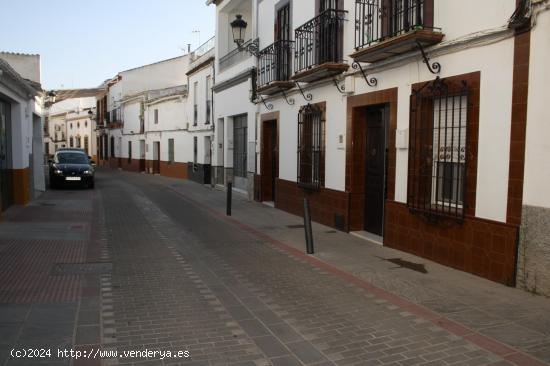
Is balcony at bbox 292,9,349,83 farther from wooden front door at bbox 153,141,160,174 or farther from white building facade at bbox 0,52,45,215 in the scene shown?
wooden front door at bbox 153,141,160,174

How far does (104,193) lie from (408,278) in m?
14.0

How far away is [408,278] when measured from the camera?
6480 mm

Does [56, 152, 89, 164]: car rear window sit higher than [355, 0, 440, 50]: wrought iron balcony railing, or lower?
lower

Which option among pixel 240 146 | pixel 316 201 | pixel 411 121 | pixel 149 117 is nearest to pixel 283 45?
pixel 316 201

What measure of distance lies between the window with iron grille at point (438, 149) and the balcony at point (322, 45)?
261 cm

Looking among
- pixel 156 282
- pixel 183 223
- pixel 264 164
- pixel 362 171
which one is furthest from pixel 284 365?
pixel 264 164

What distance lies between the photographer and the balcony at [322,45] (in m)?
9.82

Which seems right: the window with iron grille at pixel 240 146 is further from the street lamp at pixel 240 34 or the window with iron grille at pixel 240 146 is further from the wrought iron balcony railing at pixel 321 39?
the wrought iron balcony railing at pixel 321 39

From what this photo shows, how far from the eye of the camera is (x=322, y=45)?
10.5 m

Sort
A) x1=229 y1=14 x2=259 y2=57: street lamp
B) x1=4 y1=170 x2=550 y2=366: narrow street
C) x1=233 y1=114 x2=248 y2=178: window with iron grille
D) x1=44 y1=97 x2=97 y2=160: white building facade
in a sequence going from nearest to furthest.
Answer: x1=4 y1=170 x2=550 y2=366: narrow street
x1=229 y1=14 x2=259 y2=57: street lamp
x1=233 y1=114 x2=248 y2=178: window with iron grille
x1=44 y1=97 x2=97 y2=160: white building facade

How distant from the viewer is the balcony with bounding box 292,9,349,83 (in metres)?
9.82

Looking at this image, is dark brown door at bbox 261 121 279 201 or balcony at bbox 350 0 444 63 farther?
dark brown door at bbox 261 121 279 201

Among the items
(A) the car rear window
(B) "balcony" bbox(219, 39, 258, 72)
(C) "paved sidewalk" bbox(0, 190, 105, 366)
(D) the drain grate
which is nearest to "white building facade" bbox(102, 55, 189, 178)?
(A) the car rear window

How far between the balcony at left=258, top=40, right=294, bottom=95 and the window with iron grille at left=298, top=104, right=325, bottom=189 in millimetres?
1124
